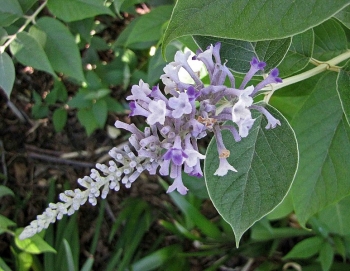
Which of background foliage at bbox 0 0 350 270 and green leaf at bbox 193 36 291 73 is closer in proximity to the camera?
background foliage at bbox 0 0 350 270

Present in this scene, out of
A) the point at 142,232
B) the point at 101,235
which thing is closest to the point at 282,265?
the point at 142,232

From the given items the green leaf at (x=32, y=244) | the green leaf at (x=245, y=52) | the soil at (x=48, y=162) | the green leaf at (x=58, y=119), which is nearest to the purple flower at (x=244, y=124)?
the green leaf at (x=245, y=52)

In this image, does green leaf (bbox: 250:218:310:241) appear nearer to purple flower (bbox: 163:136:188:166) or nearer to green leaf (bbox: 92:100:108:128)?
green leaf (bbox: 92:100:108:128)

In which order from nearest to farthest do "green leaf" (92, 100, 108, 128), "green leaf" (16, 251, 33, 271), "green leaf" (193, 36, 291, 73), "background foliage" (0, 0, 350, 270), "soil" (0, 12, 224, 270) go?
"background foliage" (0, 0, 350, 270) < "green leaf" (193, 36, 291, 73) < "green leaf" (92, 100, 108, 128) < "green leaf" (16, 251, 33, 271) < "soil" (0, 12, 224, 270)

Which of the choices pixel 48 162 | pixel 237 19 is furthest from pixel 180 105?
pixel 48 162

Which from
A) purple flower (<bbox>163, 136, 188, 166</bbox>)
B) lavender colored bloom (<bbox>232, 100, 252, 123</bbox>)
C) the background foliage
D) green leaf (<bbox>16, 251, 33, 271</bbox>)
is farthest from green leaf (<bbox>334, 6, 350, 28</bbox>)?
green leaf (<bbox>16, 251, 33, 271</bbox>)

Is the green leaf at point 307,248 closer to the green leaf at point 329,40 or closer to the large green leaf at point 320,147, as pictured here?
the large green leaf at point 320,147
